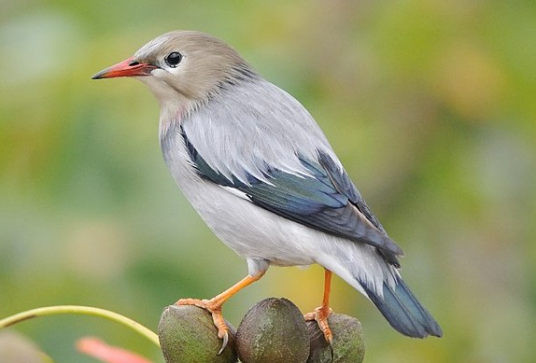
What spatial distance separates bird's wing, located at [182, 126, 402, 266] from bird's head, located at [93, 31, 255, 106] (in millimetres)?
406

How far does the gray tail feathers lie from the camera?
10.2ft

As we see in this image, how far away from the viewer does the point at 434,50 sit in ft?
15.3

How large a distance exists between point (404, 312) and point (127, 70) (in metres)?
1.32

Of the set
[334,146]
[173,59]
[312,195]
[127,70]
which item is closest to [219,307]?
[312,195]

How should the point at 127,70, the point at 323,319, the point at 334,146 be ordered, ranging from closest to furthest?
the point at 323,319, the point at 127,70, the point at 334,146

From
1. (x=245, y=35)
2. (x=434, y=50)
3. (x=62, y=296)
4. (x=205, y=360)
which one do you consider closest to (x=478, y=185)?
(x=434, y=50)

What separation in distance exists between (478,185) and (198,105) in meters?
1.31

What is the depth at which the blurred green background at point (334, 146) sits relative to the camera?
14.4 feet

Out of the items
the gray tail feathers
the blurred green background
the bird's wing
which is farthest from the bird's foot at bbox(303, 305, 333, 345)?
the blurred green background

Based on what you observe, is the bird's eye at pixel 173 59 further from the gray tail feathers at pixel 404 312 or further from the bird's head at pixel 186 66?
the gray tail feathers at pixel 404 312

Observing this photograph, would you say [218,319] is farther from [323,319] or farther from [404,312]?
[404,312]

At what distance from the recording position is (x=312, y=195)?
3609mm

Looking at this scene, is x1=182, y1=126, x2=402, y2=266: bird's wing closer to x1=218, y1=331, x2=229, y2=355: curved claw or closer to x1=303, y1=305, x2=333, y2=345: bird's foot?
x1=303, y1=305, x2=333, y2=345: bird's foot

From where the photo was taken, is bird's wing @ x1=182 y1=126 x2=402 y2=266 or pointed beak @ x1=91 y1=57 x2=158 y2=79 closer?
bird's wing @ x1=182 y1=126 x2=402 y2=266
